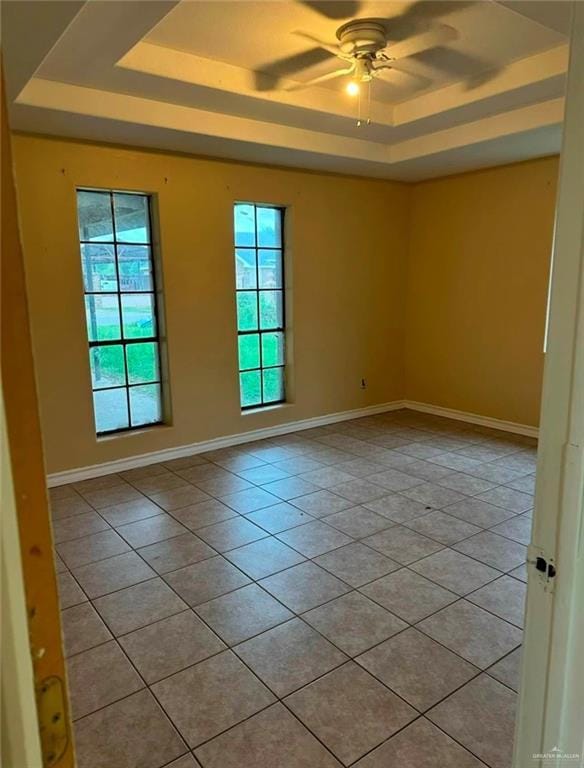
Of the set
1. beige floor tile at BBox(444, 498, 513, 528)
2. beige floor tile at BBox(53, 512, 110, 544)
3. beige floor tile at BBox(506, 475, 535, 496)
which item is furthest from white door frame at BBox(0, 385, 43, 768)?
beige floor tile at BBox(506, 475, 535, 496)

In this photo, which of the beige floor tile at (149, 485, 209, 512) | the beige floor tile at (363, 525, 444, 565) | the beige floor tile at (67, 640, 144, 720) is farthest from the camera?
the beige floor tile at (149, 485, 209, 512)

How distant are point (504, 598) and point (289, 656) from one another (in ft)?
3.56

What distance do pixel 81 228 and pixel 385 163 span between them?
8.75 feet

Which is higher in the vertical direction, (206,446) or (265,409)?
(265,409)

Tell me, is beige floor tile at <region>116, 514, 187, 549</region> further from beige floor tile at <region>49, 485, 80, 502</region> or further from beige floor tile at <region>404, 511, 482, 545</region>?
beige floor tile at <region>404, 511, 482, 545</region>

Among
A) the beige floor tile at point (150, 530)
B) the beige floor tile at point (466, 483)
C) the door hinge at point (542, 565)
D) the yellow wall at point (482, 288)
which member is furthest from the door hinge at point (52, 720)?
the yellow wall at point (482, 288)

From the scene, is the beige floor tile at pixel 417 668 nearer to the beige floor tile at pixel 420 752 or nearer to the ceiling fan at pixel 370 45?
the beige floor tile at pixel 420 752

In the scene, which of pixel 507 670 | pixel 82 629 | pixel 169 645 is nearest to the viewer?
pixel 507 670

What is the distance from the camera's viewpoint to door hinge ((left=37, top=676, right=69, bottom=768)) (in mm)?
524

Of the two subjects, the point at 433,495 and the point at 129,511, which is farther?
the point at 433,495

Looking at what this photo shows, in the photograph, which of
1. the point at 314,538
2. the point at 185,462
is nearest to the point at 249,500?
the point at 314,538

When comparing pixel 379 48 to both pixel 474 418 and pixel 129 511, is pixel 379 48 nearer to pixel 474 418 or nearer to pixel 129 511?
pixel 129 511

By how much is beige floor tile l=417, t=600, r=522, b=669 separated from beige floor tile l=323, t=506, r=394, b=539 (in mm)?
802

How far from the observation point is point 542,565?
36.0 inches
